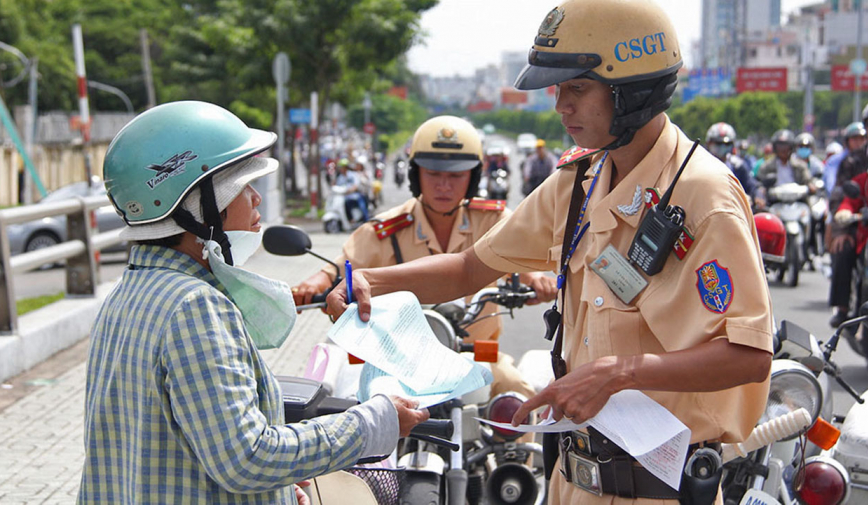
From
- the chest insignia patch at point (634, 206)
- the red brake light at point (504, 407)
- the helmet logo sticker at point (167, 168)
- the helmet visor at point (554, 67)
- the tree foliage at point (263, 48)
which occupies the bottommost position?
the red brake light at point (504, 407)

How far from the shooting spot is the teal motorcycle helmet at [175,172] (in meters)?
2.13

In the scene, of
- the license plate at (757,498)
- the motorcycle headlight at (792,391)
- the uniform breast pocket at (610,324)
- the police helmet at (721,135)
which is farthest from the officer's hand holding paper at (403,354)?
the police helmet at (721,135)

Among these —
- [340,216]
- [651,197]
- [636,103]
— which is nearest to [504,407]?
[651,197]

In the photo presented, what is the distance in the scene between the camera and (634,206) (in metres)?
2.40

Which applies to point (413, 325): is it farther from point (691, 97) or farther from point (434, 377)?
point (691, 97)

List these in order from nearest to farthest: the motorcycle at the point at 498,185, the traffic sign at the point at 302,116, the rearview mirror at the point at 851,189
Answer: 1. the rearview mirror at the point at 851,189
2. the traffic sign at the point at 302,116
3. the motorcycle at the point at 498,185

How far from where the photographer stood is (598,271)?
240cm

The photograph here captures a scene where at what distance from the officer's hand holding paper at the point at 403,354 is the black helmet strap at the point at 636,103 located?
2.46ft

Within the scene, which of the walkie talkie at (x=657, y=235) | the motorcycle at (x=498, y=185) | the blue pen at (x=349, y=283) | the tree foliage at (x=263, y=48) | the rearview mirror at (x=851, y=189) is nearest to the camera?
the walkie talkie at (x=657, y=235)

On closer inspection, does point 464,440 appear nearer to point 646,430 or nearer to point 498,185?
point 646,430

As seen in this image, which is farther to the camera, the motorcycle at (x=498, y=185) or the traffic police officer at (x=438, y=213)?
the motorcycle at (x=498, y=185)

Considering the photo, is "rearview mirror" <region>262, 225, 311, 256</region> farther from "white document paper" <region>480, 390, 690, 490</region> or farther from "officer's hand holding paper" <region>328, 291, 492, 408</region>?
"white document paper" <region>480, 390, 690, 490</region>

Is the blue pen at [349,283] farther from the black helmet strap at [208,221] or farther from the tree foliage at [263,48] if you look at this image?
the tree foliage at [263,48]

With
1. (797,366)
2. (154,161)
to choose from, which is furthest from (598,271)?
(797,366)
